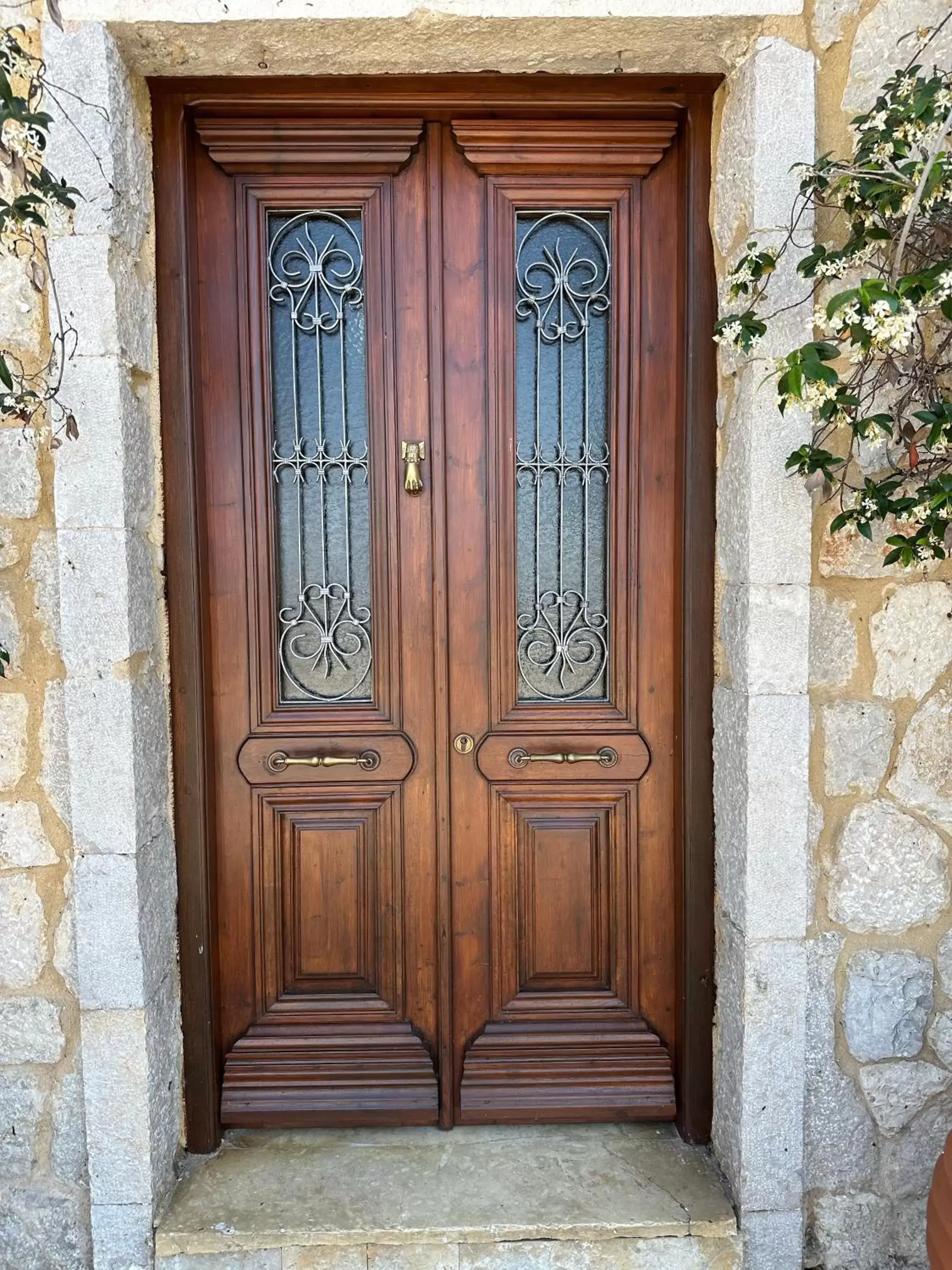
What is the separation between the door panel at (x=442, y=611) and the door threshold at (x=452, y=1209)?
11 cm

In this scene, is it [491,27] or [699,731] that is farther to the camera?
[699,731]

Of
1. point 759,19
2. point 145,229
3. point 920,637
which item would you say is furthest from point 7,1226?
point 759,19

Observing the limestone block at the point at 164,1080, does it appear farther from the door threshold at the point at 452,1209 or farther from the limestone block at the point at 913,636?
the limestone block at the point at 913,636

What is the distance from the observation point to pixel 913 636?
200 cm

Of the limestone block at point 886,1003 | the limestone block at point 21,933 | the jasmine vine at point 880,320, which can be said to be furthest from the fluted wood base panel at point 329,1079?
the jasmine vine at point 880,320

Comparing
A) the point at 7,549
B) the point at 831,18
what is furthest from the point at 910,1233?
the point at 831,18

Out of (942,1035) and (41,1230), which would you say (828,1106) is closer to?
(942,1035)

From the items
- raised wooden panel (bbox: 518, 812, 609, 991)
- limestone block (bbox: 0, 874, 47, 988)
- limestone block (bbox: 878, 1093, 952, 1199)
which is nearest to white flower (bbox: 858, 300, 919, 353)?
raised wooden panel (bbox: 518, 812, 609, 991)

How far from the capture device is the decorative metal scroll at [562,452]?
2160 mm

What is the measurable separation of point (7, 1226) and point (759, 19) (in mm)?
3280

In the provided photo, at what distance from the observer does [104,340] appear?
1.89 meters

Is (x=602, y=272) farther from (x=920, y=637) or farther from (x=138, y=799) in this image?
(x=138, y=799)

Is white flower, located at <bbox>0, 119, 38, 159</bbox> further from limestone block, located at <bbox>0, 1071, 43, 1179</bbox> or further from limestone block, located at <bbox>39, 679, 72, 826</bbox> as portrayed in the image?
limestone block, located at <bbox>0, 1071, 43, 1179</bbox>

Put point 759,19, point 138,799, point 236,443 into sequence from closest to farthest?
point 759,19, point 138,799, point 236,443
